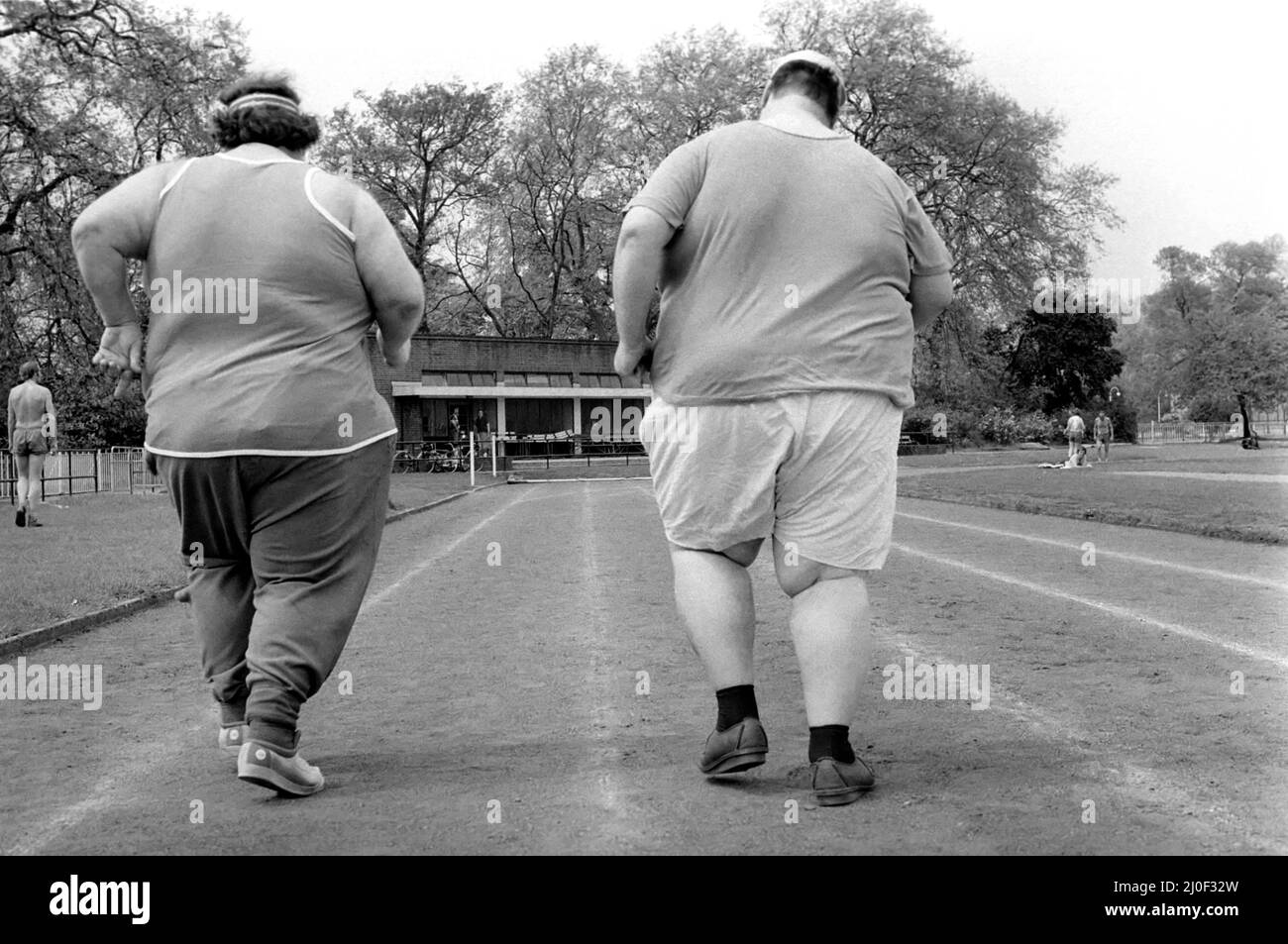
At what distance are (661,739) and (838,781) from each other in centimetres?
102

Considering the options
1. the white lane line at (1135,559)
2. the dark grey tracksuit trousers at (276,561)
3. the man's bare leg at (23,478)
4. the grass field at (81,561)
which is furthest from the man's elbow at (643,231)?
the man's bare leg at (23,478)

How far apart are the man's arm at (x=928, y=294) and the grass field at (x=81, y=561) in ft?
17.7

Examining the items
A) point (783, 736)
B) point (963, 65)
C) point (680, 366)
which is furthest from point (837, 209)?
point (963, 65)

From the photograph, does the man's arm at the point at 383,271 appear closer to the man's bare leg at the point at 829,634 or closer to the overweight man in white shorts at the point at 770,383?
the overweight man in white shorts at the point at 770,383

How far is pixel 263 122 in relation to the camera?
4047 millimetres

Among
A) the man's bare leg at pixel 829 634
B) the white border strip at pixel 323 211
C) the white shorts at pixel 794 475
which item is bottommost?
the man's bare leg at pixel 829 634

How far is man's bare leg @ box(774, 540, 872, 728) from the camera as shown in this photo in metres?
3.64

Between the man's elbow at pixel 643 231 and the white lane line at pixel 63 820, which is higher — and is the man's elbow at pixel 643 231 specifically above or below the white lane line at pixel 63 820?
above

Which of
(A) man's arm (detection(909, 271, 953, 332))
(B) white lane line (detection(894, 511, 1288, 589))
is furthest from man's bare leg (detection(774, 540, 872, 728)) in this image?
(B) white lane line (detection(894, 511, 1288, 589))

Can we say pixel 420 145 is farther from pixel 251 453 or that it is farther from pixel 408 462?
pixel 251 453

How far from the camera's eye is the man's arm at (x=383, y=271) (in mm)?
3945
